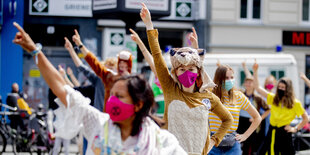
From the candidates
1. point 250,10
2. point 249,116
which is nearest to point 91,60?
point 249,116

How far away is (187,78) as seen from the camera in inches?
181

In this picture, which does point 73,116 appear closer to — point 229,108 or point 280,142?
point 229,108

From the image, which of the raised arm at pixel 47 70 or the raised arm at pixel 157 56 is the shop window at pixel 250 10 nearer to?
the raised arm at pixel 157 56

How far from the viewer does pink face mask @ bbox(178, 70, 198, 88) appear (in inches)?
181

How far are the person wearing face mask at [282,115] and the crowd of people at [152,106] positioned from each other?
0.05 ft

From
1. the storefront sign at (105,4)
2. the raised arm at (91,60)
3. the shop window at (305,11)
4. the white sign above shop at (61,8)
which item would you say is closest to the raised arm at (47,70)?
the raised arm at (91,60)

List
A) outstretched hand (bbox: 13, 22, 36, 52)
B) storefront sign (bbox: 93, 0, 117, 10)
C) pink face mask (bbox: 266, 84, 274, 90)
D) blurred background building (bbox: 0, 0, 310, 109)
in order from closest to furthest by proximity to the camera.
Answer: outstretched hand (bbox: 13, 22, 36, 52) < storefront sign (bbox: 93, 0, 117, 10) < pink face mask (bbox: 266, 84, 274, 90) < blurred background building (bbox: 0, 0, 310, 109)

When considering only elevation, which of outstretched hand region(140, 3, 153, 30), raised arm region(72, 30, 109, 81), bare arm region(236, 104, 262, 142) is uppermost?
outstretched hand region(140, 3, 153, 30)

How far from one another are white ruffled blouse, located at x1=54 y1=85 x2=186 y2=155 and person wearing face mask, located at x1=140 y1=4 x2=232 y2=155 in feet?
4.54

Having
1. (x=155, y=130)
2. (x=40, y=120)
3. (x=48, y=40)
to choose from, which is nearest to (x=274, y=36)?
(x=48, y=40)

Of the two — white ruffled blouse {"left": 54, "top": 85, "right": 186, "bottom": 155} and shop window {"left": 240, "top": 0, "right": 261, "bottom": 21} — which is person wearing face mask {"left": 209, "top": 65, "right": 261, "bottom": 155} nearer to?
white ruffled blouse {"left": 54, "top": 85, "right": 186, "bottom": 155}

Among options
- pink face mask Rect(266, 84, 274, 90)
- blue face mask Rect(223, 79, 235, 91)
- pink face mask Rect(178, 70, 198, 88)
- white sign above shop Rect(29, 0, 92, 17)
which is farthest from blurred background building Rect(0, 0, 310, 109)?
pink face mask Rect(178, 70, 198, 88)

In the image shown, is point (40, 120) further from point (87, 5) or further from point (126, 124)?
point (126, 124)

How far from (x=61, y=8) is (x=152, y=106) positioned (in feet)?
52.5
